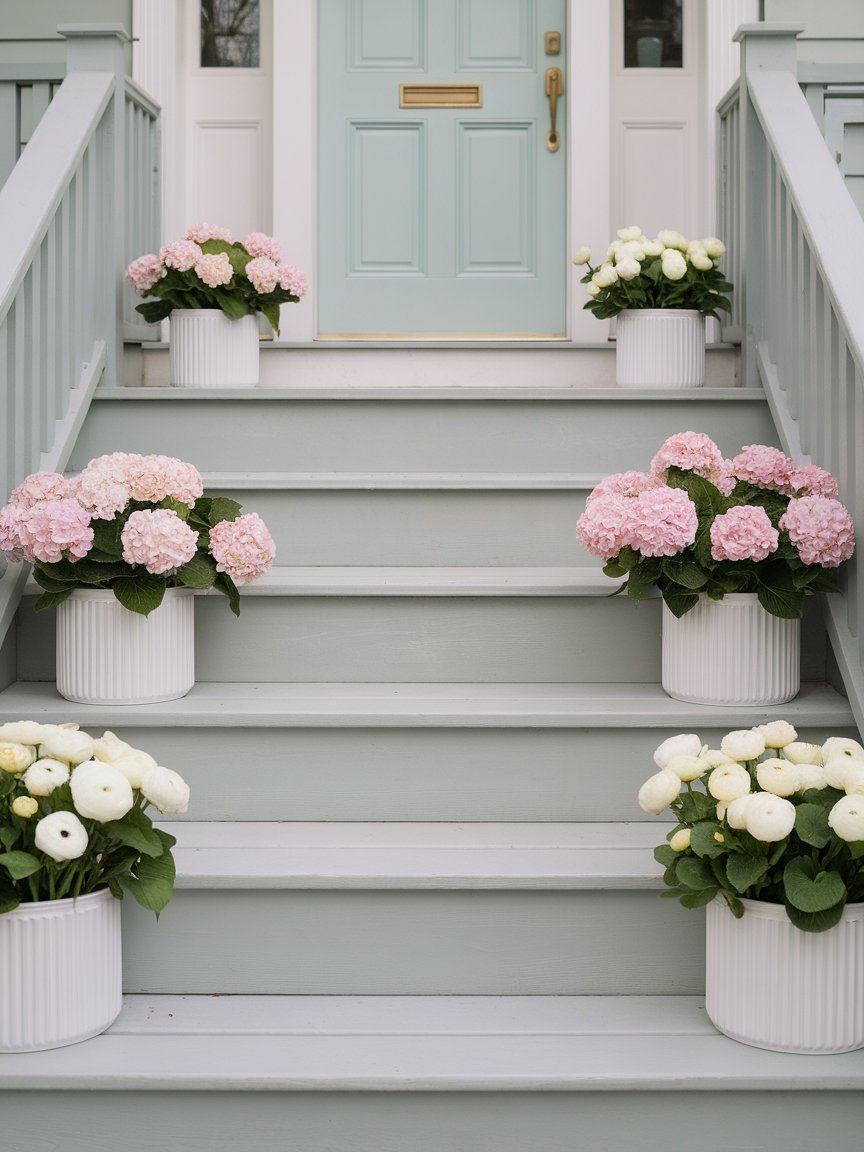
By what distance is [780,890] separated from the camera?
5.22ft

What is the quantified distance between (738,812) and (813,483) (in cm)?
76

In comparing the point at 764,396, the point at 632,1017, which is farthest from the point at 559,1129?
the point at 764,396

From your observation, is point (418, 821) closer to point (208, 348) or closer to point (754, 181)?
point (208, 348)

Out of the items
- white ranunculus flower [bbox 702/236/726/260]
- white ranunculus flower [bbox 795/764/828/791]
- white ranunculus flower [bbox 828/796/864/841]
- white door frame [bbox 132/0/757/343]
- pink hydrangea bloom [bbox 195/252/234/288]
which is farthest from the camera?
white door frame [bbox 132/0/757/343]

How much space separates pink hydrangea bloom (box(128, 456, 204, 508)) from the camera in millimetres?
2031

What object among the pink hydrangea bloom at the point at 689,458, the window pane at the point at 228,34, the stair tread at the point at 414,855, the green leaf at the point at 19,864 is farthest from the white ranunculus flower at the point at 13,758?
the window pane at the point at 228,34

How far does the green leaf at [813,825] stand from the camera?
1.56 meters

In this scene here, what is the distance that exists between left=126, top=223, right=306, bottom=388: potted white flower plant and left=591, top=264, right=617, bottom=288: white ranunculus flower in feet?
2.30

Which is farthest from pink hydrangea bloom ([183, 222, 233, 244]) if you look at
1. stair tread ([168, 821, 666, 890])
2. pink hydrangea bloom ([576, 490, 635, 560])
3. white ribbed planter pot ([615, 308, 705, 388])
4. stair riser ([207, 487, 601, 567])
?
stair tread ([168, 821, 666, 890])

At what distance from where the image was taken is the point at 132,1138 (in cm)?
159

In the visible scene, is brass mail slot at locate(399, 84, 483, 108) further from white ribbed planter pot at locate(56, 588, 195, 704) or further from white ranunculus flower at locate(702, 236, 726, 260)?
white ribbed planter pot at locate(56, 588, 195, 704)

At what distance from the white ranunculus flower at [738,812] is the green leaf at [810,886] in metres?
0.09

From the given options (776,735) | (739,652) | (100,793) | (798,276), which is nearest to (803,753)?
(776,735)

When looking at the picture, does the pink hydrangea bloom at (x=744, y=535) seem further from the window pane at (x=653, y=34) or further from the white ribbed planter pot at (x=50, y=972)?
the window pane at (x=653, y=34)
